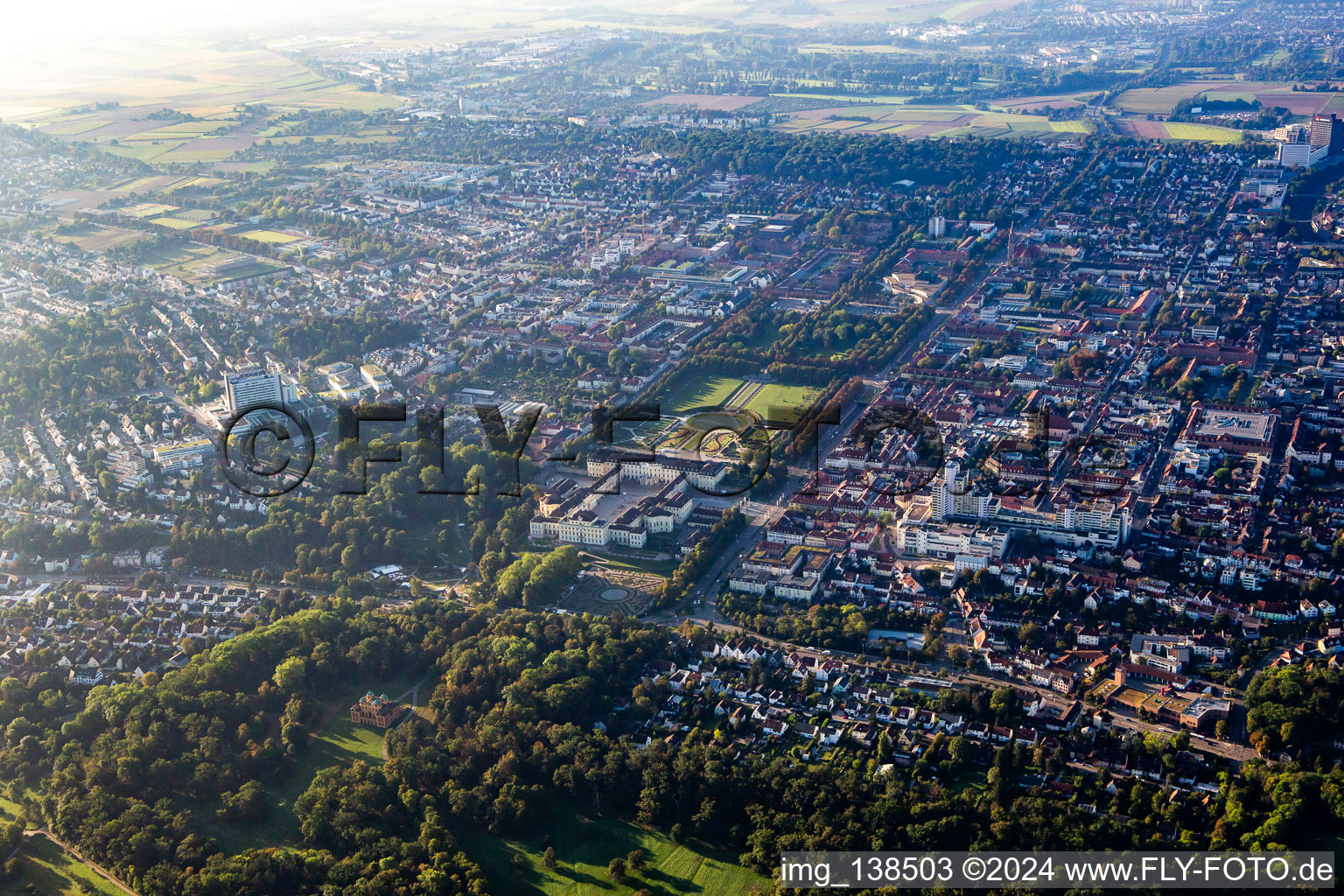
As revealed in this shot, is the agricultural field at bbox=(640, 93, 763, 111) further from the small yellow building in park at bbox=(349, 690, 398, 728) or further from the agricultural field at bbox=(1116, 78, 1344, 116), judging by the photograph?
the small yellow building in park at bbox=(349, 690, 398, 728)

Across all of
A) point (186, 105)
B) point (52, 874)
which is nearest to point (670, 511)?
point (52, 874)

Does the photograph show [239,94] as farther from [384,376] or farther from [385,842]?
[385,842]

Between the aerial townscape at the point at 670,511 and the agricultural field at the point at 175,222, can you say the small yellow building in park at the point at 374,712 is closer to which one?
the aerial townscape at the point at 670,511

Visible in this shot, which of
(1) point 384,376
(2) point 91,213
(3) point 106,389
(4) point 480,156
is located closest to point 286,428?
(1) point 384,376

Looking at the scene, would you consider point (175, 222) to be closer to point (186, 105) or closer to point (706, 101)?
point (186, 105)

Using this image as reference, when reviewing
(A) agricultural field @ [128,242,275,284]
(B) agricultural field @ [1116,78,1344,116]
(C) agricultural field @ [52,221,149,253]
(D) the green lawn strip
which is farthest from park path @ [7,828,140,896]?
(B) agricultural field @ [1116,78,1344,116]

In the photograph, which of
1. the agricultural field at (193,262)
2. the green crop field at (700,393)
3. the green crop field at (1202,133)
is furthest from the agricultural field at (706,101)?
the green crop field at (700,393)
